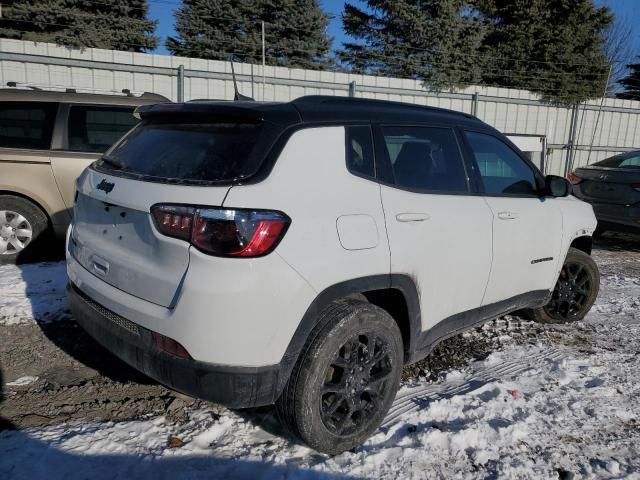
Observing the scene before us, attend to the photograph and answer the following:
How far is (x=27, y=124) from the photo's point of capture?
5406 mm

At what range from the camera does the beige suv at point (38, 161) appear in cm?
527

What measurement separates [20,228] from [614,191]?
7.38 m

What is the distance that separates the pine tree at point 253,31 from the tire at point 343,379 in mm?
19042

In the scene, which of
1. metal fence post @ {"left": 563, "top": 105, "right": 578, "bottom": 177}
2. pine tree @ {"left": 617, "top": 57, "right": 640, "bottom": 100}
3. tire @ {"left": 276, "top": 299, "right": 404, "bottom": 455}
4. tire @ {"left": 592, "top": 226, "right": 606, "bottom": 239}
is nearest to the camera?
tire @ {"left": 276, "top": 299, "right": 404, "bottom": 455}

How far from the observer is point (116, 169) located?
282 cm

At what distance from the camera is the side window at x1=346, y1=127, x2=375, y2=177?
2664 millimetres

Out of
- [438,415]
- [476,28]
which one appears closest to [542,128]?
[476,28]

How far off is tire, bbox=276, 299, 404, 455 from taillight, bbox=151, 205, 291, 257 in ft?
1.69

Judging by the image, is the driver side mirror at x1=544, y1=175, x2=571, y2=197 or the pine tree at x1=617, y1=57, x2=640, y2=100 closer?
the driver side mirror at x1=544, y1=175, x2=571, y2=197

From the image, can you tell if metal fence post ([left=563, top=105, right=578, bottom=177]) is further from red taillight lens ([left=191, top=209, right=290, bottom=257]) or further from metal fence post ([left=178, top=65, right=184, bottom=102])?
red taillight lens ([left=191, top=209, right=290, bottom=257])

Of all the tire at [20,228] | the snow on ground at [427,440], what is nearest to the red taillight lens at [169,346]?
the snow on ground at [427,440]

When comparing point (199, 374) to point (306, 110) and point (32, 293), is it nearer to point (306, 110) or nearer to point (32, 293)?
point (306, 110)

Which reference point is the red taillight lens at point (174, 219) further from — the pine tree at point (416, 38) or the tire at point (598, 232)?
the pine tree at point (416, 38)

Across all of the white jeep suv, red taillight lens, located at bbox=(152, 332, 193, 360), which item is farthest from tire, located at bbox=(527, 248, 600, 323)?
red taillight lens, located at bbox=(152, 332, 193, 360)
